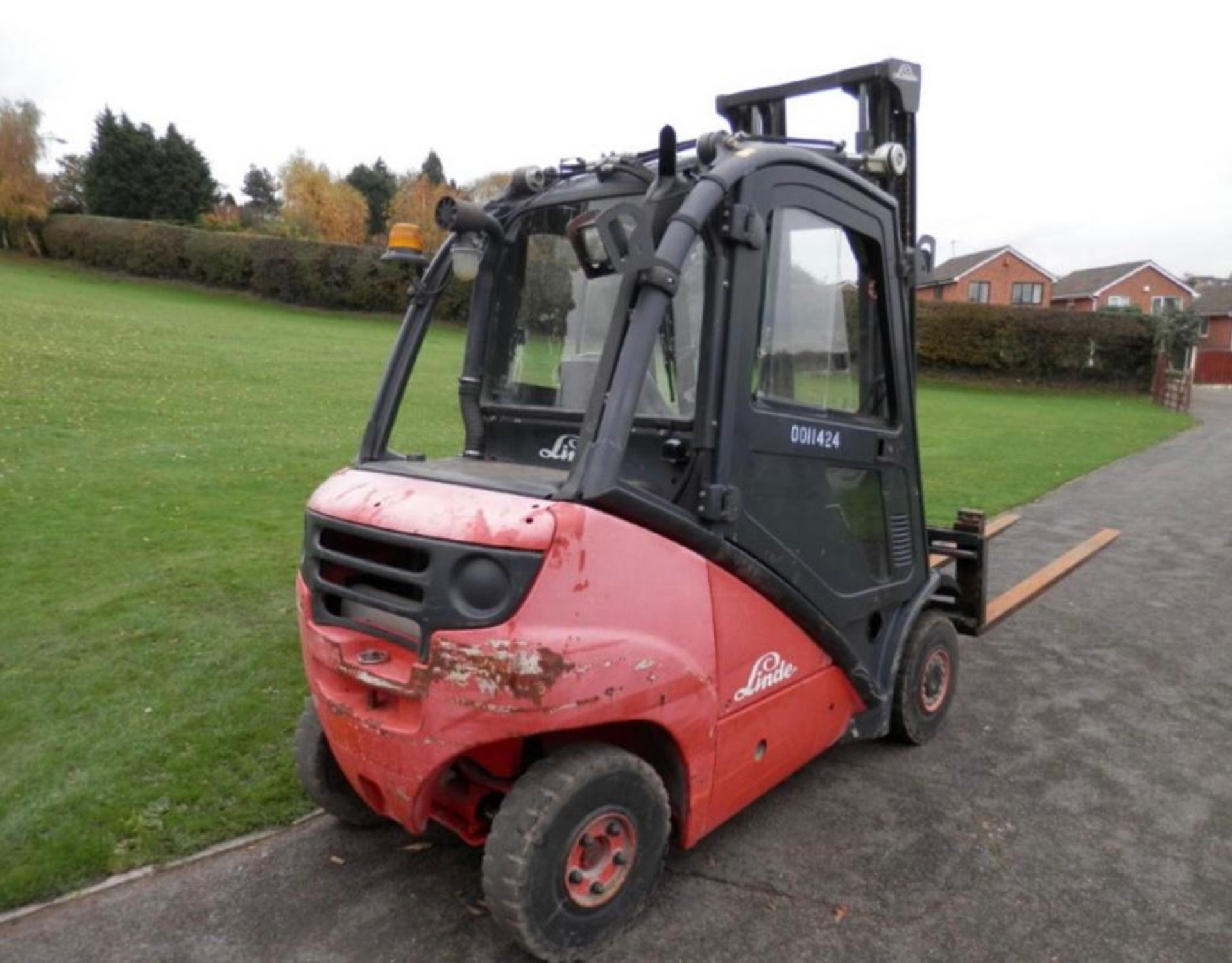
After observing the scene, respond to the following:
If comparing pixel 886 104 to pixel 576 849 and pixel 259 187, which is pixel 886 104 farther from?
pixel 259 187

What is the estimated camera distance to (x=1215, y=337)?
57.3 meters

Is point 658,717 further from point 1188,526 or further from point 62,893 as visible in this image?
point 1188,526

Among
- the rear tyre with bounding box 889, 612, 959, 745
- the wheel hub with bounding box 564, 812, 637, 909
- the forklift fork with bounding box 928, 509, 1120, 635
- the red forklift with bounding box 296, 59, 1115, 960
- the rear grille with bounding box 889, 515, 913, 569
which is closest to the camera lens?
the red forklift with bounding box 296, 59, 1115, 960

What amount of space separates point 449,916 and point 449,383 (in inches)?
812

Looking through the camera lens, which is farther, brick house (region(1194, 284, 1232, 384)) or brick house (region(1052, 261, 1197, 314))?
brick house (region(1052, 261, 1197, 314))

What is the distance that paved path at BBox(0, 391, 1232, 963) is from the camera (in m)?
3.07

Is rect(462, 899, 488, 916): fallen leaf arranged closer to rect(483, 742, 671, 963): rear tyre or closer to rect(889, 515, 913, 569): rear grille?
rect(483, 742, 671, 963): rear tyre

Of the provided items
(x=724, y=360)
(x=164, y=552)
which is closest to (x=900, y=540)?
(x=724, y=360)

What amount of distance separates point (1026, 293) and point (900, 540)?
6221 centimetres

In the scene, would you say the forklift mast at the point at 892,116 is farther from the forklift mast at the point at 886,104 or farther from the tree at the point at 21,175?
the tree at the point at 21,175

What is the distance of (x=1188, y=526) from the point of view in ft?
35.9

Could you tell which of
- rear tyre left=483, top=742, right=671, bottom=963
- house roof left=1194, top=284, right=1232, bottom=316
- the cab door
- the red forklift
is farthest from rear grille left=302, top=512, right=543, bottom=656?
house roof left=1194, top=284, right=1232, bottom=316

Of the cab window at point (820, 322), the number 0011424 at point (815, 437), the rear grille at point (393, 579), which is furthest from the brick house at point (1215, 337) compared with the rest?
the rear grille at point (393, 579)

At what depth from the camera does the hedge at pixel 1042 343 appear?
3466 centimetres
